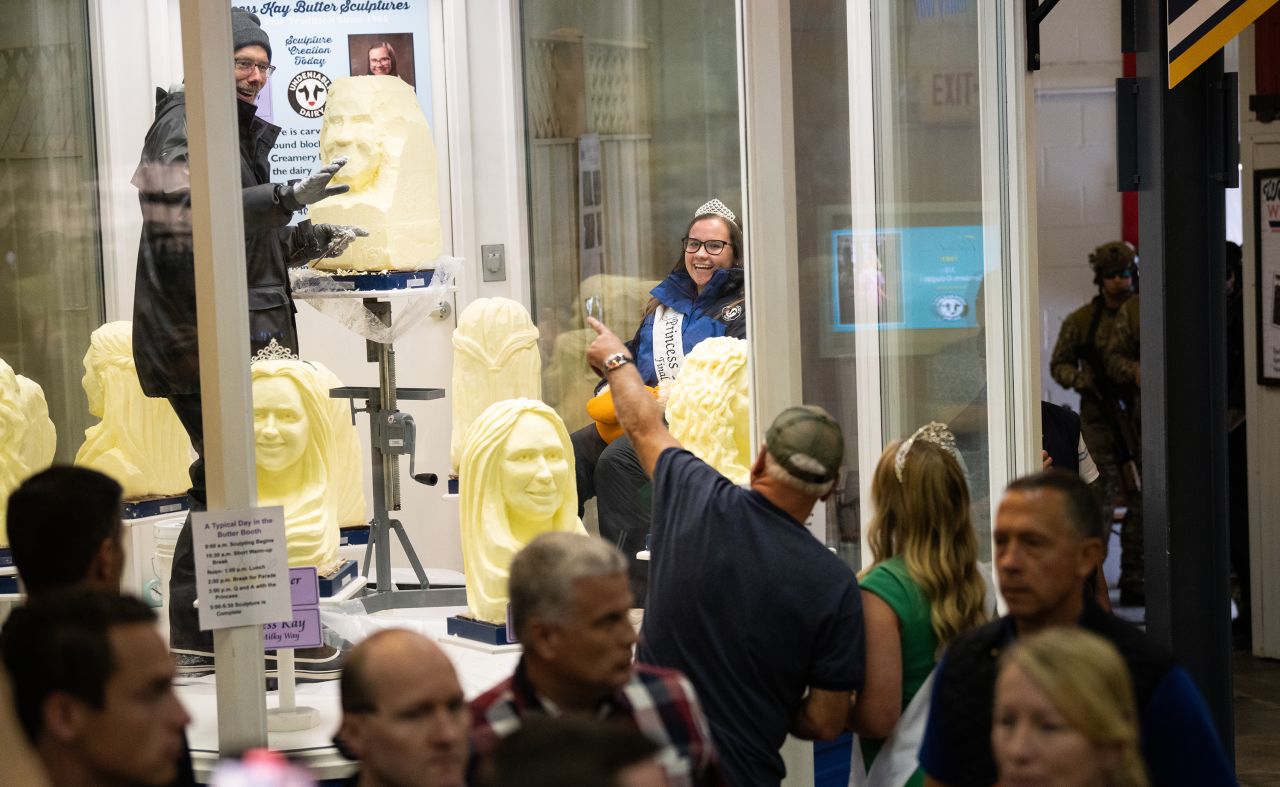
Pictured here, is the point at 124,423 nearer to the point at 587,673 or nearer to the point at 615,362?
the point at 615,362

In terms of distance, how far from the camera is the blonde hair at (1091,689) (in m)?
1.95

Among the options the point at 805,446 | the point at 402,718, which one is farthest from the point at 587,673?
the point at 805,446

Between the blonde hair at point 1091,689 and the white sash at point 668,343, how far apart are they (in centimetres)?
258

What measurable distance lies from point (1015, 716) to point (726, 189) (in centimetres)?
289

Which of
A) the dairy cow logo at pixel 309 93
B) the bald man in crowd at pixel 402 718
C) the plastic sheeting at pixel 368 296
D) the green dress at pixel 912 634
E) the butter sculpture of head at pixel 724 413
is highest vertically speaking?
the dairy cow logo at pixel 309 93

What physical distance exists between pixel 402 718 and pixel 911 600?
4.01ft

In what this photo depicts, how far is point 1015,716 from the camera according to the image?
198 centimetres

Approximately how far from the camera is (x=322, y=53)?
5086 millimetres

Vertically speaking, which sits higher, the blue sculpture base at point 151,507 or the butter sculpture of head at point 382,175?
the butter sculpture of head at point 382,175

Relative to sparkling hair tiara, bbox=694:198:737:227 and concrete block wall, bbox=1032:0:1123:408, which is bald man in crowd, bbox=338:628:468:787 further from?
concrete block wall, bbox=1032:0:1123:408

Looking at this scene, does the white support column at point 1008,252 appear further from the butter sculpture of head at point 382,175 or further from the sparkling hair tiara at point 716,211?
the butter sculpture of head at point 382,175

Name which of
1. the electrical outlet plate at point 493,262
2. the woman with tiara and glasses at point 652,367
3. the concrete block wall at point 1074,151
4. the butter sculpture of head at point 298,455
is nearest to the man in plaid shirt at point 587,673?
the butter sculpture of head at point 298,455

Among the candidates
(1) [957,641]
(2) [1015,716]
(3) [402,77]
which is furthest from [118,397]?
(2) [1015,716]

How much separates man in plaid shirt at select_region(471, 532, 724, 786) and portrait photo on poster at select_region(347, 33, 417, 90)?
10.3ft
